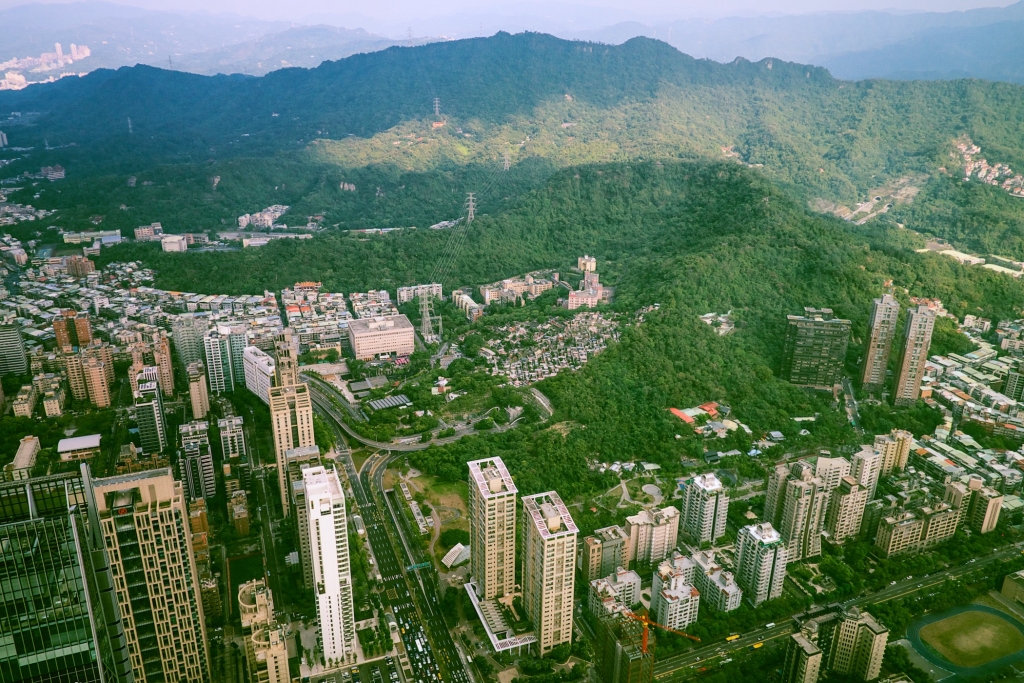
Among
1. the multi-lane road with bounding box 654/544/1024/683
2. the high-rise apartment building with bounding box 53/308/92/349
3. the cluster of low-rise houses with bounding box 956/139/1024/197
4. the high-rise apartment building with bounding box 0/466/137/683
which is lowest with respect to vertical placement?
the multi-lane road with bounding box 654/544/1024/683

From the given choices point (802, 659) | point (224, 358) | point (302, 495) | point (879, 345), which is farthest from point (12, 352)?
point (879, 345)

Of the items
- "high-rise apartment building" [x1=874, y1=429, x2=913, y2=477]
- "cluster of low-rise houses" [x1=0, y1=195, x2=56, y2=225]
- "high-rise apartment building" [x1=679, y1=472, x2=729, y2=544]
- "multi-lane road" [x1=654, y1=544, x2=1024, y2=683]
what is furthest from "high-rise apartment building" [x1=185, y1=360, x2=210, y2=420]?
"cluster of low-rise houses" [x1=0, y1=195, x2=56, y2=225]

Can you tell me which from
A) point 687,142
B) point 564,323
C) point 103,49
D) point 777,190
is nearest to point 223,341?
point 564,323

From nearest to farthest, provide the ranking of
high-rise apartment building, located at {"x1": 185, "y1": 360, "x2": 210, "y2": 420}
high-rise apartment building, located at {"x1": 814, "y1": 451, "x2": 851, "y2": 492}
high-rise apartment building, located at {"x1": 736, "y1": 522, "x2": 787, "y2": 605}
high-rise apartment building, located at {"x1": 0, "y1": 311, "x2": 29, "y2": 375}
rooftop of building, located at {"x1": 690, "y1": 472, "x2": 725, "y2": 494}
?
high-rise apartment building, located at {"x1": 736, "y1": 522, "x2": 787, "y2": 605} → rooftop of building, located at {"x1": 690, "y1": 472, "x2": 725, "y2": 494} → high-rise apartment building, located at {"x1": 814, "y1": 451, "x2": 851, "y2": 492} → high-rise apartment building, located at {"x1": 185, "y1": 360, "x2": 210, "y2": 420} → high-rise apartment building, located at {"x1": 0, "y1": 311, "x2": 29, "y2": 375}

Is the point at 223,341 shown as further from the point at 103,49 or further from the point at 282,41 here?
the point at 282,41

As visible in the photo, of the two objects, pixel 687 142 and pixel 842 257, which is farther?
pixel 687 142

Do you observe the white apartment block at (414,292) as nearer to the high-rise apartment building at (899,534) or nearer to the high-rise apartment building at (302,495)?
the high-rise apartment building at (302,495)

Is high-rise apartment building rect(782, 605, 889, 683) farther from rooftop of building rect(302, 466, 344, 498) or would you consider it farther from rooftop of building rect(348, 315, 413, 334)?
rooftop of building rect(348, 315, 413, 334)
